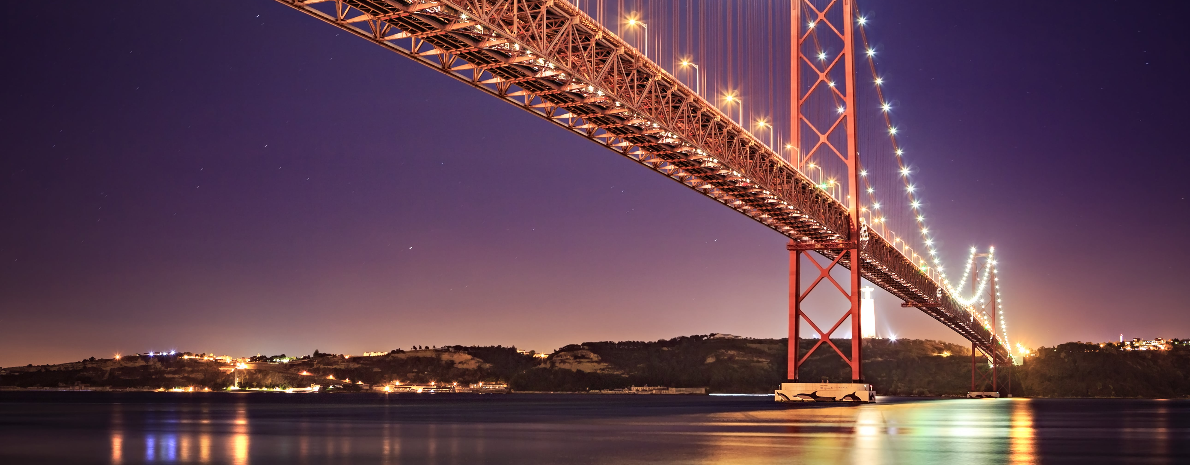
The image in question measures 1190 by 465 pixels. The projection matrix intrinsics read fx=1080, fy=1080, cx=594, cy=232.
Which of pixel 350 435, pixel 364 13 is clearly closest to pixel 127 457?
pixel 350 435

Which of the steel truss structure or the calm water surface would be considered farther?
the steel truss structure

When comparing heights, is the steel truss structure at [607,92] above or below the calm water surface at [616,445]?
above

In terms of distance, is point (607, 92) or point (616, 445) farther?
point (607, 92)

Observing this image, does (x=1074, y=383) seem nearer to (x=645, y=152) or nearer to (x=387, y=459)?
(x=645, y=152)

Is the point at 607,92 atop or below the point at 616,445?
atop

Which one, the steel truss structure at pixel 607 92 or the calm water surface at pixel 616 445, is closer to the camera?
the calm water surface at pixel 616 445

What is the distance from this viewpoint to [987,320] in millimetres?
120375

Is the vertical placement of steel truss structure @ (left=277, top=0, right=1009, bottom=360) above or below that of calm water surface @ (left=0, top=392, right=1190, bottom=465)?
above

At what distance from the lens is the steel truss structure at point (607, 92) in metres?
22.4

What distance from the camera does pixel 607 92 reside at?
1105 inches

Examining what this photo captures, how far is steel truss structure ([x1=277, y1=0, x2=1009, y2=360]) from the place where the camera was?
22359 mm

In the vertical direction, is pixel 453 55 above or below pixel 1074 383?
above

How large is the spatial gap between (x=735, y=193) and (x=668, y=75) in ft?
38.6

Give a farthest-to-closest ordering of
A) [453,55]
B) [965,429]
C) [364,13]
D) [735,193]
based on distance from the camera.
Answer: [735,193] < [965,429] < [453,55] < [364,13]
